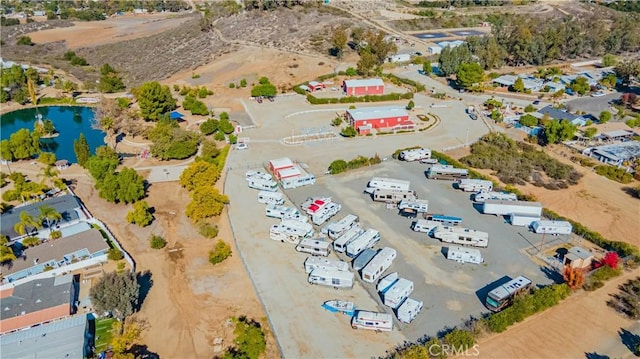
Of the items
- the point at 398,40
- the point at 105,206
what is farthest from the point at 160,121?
the point at 398,40

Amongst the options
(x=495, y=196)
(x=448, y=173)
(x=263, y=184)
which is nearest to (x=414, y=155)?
(x=448, y=173)

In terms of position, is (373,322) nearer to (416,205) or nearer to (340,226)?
(340,226)

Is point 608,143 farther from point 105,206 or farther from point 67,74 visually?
point 67,74

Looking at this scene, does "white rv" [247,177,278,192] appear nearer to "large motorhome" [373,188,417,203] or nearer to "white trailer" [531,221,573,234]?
"large motorhome" [373,188,417,203]

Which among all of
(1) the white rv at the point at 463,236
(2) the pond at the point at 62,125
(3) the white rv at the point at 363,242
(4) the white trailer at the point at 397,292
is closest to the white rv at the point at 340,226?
(3) the white rv at the point at 363,242

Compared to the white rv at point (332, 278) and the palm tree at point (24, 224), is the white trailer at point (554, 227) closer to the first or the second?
the white rv at point (332, 278)

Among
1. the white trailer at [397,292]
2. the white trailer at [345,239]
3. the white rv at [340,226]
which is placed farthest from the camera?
the white rv at [340,226]

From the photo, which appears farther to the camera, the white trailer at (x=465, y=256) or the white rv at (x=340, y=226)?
the white rv at (x=340, y=226)

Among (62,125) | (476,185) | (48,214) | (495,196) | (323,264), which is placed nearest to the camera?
(323,264)

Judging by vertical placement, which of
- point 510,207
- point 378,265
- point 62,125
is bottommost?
point 62,125
